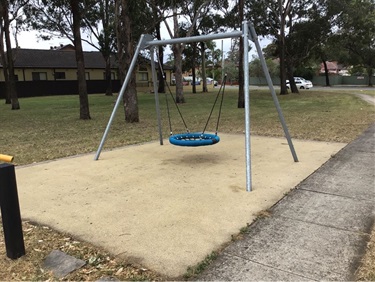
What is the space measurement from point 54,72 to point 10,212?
3743 cm

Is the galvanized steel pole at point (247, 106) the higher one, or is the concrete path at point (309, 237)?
the galvanized steel pole at point (247, 106)

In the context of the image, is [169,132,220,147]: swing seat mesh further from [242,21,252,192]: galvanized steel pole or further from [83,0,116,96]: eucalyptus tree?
[83,0,116,96]: eucalyptus tree

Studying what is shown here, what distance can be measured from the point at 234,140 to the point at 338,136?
8.06 feet

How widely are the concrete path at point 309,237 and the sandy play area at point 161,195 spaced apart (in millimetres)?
198

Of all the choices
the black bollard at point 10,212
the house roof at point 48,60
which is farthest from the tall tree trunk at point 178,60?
the house roof at point 48,60

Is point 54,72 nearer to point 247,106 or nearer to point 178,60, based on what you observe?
point 178,60

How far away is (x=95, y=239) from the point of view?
310 centimetres

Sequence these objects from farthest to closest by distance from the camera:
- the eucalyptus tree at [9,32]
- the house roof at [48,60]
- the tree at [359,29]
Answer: the house roof at [48,60]
the tree at [359,29]
the eucalyptus tree at [9,32]

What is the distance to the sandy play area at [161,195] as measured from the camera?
302cm

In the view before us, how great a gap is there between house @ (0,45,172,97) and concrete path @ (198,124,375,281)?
27.8m

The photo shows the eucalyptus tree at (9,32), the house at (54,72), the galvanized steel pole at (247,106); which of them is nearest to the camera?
the galvanized steel pole at (247,106)

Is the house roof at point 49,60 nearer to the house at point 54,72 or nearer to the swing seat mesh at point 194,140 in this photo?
the house at point 54,72

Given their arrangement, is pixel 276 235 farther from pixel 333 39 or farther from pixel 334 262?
pixel 333 39

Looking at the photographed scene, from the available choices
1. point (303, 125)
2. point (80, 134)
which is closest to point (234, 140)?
point (303, 125)
